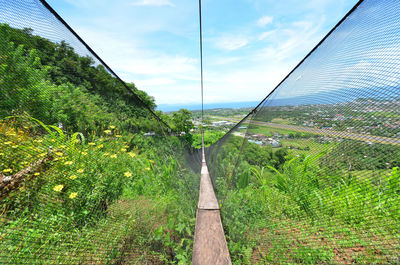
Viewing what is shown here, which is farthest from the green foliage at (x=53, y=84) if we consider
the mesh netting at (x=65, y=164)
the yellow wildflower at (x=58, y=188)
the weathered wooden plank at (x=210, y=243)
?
the weathered wooden plank at (x=210, y=243)

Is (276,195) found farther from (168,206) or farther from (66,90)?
(66,90)

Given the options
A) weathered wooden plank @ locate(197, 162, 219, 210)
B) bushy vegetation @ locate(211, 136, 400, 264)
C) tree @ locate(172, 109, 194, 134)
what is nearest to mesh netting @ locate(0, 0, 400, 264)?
bushy vegetation @ locate(211, 136, 400, 264)

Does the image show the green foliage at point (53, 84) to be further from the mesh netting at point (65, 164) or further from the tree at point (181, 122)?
the tree at point (181, 122)

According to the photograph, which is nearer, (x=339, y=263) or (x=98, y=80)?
(x=339, y=263)

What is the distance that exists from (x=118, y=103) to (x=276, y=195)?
1868 mm

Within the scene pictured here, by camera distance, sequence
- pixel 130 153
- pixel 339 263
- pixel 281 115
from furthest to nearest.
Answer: pixel 130 153
pixel 281 115
pixel 339 263

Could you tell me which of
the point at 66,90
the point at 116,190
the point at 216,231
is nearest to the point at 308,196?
the point at 216,231

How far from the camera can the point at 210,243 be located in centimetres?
151

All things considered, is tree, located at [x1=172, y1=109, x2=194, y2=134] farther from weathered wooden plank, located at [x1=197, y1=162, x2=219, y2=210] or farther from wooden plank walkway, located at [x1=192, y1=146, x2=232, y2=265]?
wooden plank walkway, located at [x1=192, y1=146, x2=232, y2=265]

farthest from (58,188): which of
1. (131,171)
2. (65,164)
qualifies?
(131,171)

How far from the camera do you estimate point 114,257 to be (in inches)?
34.6

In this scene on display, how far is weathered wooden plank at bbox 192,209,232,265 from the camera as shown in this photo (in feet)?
4.34

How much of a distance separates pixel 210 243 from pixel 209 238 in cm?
7

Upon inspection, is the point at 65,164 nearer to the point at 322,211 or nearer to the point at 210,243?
the point at 210,243
